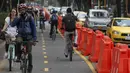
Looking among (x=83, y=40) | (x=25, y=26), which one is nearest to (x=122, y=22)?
(x=83, y=40)

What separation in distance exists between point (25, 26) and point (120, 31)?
456 inches

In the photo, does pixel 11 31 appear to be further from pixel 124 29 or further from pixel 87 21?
pixel 87 21

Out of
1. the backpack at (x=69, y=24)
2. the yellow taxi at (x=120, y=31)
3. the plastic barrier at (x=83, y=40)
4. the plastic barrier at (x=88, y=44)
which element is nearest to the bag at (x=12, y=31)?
the backpack at (x=69, y=24)

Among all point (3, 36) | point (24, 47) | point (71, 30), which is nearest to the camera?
point (24, 47)

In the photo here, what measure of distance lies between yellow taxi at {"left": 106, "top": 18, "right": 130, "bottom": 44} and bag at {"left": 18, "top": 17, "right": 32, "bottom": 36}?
11.2 metres

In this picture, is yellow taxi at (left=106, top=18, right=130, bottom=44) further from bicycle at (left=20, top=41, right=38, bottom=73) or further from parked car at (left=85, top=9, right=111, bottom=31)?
bicycle at (left=20, top=41, right=38, bottom=73)

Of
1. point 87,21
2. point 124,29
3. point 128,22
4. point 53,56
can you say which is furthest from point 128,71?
point 87,21

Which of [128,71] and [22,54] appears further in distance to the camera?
[22,54]

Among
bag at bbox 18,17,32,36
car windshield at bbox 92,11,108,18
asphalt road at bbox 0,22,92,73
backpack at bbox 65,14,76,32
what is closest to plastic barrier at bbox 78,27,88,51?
asphalt road at bbox 0,22,92,73

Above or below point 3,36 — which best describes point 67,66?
below

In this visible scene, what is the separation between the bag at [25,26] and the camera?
11352mm

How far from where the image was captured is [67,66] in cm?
1423

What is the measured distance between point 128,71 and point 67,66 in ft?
16.8

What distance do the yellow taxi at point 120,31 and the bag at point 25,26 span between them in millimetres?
11210
